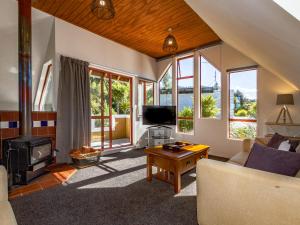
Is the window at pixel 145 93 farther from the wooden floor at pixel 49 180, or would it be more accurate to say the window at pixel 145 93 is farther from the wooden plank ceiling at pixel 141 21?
the wooden floor at pixel 49 180

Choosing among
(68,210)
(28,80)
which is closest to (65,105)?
(28,80)

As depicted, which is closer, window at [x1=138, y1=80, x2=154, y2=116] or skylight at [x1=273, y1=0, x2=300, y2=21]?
skylight at [x1=273, y1=0, x2=300, y2=21]

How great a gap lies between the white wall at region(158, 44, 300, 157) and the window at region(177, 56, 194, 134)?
228 mm

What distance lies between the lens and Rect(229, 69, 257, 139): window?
148 inches

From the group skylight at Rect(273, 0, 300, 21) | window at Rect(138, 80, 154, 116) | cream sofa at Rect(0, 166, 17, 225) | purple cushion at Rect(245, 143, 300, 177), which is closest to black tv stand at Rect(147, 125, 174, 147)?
window at Rect(138, 80, 154, 116)

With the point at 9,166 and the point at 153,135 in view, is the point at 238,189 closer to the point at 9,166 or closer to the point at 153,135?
the point at 9,166

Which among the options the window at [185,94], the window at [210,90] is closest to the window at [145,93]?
the window at [185,94]

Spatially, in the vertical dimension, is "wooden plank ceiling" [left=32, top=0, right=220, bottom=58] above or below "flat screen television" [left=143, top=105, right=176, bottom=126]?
above

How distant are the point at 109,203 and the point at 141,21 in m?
3.27

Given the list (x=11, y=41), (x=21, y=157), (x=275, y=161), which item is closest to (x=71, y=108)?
(x=21, y=157)

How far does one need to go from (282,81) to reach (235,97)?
0.94 m

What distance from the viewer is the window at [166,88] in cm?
536

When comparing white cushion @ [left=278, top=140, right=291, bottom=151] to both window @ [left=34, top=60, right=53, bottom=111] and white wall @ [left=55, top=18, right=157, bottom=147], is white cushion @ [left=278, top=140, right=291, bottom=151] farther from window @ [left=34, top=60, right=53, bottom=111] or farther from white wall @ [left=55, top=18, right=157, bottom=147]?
window @ [left=34, top=60, right=53, bottom=111]

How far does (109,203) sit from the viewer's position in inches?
78.6
